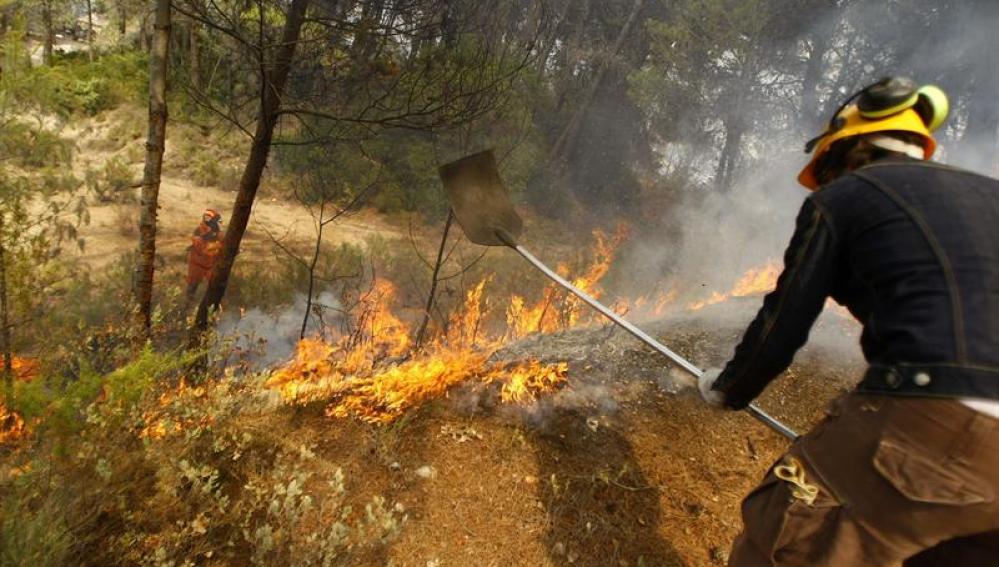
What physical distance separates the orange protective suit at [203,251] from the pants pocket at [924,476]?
8492 millimetres

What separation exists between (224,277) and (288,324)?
11.9ft

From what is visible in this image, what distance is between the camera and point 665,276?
1647cm

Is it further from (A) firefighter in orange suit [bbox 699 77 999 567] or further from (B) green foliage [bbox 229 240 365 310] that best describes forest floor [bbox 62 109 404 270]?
(A) firefighter in orange suit [bbox 699 77 999 567]

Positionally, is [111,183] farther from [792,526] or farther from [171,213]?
[792,526]

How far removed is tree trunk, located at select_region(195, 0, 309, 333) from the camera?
509 cm

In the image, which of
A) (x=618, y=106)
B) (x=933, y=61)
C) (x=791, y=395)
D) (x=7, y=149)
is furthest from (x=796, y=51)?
(x=7, y=149)

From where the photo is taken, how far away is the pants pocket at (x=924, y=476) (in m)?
1.58

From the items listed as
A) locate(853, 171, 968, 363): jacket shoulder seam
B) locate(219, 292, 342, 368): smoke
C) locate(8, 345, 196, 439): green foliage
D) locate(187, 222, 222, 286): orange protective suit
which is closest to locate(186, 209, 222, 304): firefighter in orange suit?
locate(187, 222, 222, 286): orange protective suit

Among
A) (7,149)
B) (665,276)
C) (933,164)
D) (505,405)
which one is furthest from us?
(665,276)

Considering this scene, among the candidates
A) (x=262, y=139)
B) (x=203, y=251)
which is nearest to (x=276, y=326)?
(x=203, y=251)

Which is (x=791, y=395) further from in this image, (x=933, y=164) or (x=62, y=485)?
(x=62, y=485)

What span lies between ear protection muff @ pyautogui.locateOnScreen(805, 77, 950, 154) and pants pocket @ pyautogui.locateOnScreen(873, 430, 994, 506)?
1.16 m

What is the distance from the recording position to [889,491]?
5.49ft

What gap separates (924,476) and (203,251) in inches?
349
